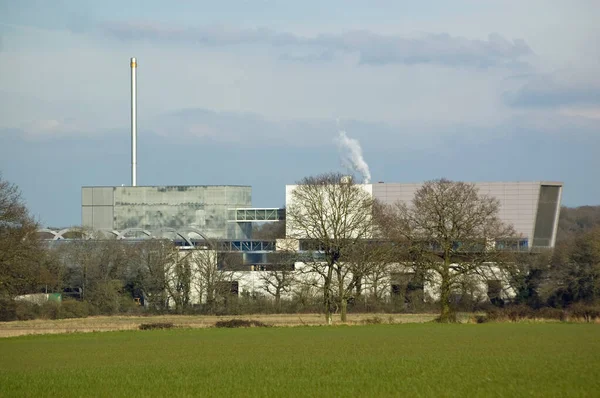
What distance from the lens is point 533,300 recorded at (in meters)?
69.5

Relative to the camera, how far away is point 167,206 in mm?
97000

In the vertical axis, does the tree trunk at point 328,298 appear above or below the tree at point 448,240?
below

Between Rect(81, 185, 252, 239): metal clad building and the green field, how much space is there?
50.1 m

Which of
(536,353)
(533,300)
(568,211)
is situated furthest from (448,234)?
(568,211)

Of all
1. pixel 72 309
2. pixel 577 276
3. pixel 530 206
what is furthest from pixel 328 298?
pixel 530 206

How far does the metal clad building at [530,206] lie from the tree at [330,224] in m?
31.3

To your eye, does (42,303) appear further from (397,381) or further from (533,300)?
(397,381)

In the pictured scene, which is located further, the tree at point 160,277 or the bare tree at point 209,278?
the tree at point 160,277

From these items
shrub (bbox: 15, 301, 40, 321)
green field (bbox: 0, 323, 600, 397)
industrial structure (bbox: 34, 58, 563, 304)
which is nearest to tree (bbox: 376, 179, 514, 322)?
green field (bbox: 0, 323, 600, 397)

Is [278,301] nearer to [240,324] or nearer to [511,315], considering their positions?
[240,324]

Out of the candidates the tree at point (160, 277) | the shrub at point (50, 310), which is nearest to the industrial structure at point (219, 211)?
the tree at point (160, 277)

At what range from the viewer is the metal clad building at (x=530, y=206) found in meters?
91.6

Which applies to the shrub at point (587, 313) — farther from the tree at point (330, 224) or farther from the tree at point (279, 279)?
the tree at point (279, 279)

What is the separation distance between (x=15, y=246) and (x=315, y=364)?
31152mm
